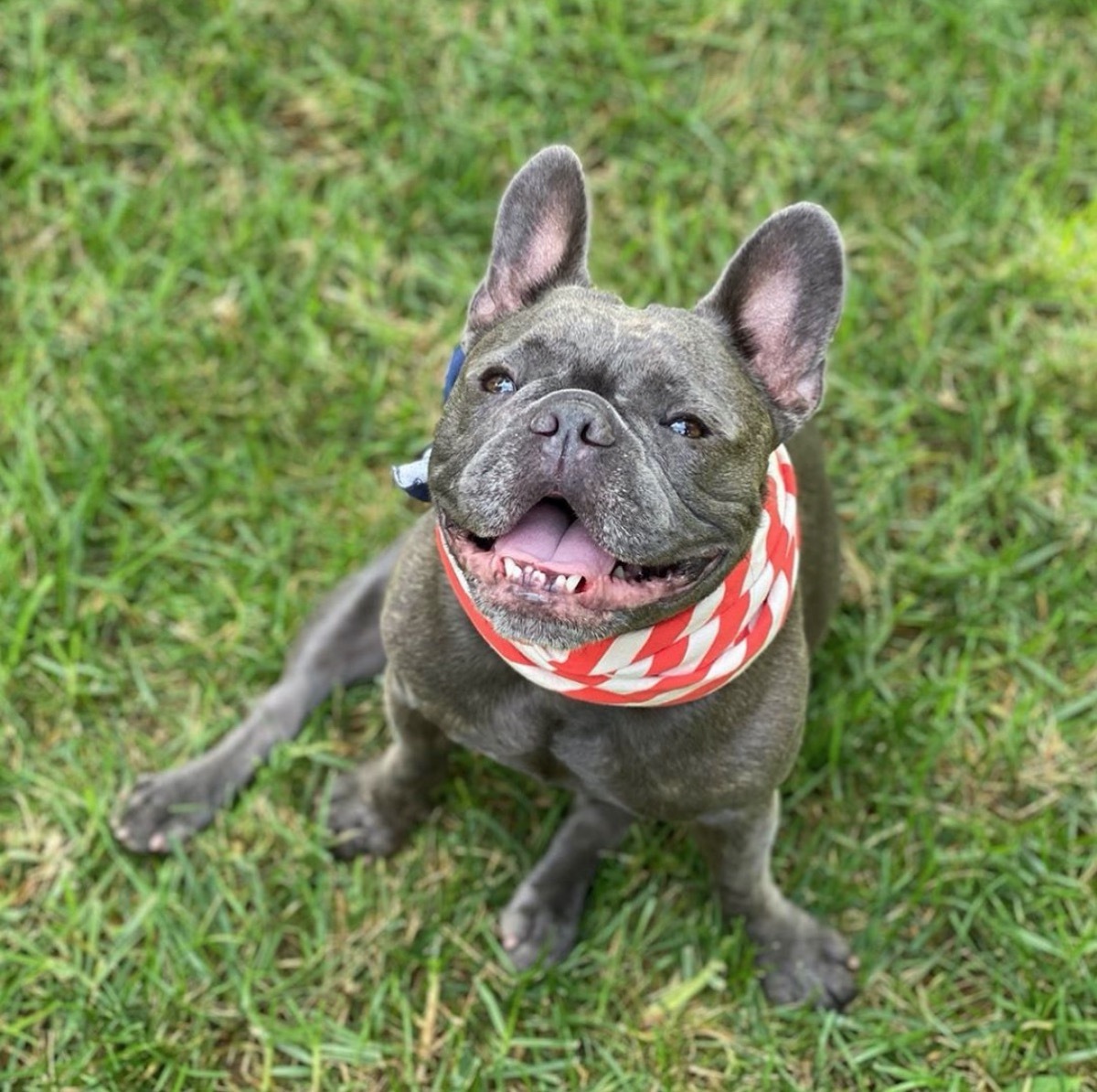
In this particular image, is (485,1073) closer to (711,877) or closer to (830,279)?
(711,877)

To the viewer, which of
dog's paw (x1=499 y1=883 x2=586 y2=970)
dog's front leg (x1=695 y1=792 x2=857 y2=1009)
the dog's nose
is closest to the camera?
the dog's nose

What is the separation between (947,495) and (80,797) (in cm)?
303

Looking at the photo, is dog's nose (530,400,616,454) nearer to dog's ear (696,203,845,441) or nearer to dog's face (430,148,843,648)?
dog's face (430,148,843,648)

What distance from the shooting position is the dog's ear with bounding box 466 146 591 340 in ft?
11.2

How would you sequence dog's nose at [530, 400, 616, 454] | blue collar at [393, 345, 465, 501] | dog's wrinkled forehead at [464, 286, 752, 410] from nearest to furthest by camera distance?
dog's nose at [530, 400, 616, 454] < dog's wrinkled forehead at [464, 286, 752, 410] < blue collar at [393, 345, 465, 501]

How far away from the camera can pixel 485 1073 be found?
4.19 m

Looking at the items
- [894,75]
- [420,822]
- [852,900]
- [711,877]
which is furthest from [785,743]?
[894,75]

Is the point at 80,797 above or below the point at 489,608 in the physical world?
below

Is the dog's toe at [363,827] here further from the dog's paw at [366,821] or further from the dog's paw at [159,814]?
the dog's paw at [159,814]

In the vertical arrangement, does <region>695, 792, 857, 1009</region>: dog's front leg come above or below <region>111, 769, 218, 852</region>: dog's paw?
below

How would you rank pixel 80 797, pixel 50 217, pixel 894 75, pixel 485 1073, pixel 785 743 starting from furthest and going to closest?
pixel 894 75 → pixel 50 217 → pixel 80 797 → pixel 485 1073 → pixel 785 743

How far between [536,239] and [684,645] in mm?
1009

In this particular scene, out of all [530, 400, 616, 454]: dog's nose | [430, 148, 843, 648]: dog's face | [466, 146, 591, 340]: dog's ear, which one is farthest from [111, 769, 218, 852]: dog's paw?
[530, 400, 616, 454]: dog's nose

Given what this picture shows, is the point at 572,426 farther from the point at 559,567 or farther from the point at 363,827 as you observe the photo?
the point at 363,827
